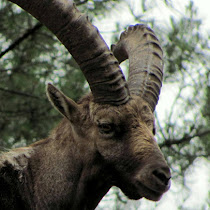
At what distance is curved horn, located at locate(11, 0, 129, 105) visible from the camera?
20.5 feet

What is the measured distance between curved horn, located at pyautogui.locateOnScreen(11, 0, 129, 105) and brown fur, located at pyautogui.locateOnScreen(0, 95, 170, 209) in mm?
180

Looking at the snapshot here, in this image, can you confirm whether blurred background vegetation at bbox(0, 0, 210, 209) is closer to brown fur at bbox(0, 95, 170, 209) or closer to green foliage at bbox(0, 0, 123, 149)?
green foliage at bbox(0, 0, 123, 149)

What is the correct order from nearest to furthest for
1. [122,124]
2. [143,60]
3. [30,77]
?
1. [122,124]
2. [143,60]
3. [30,77]

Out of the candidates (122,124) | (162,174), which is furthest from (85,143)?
(162,174)

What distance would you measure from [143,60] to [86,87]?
461 cm

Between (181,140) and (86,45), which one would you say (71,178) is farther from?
(181,140)

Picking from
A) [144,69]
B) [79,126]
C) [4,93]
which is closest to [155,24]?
[4,93]

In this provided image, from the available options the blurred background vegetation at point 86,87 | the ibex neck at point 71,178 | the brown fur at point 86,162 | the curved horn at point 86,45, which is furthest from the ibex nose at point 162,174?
the blurred background vegetation at point 86,87

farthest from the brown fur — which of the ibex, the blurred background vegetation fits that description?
the blurred background vegetation

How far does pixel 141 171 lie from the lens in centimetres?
→ 588

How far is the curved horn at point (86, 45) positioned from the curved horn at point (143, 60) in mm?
548

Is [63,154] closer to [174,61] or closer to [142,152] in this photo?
[142,152]

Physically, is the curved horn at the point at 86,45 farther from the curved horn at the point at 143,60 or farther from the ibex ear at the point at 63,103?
the curved horn at the point at 143,60

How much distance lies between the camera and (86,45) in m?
6.32
